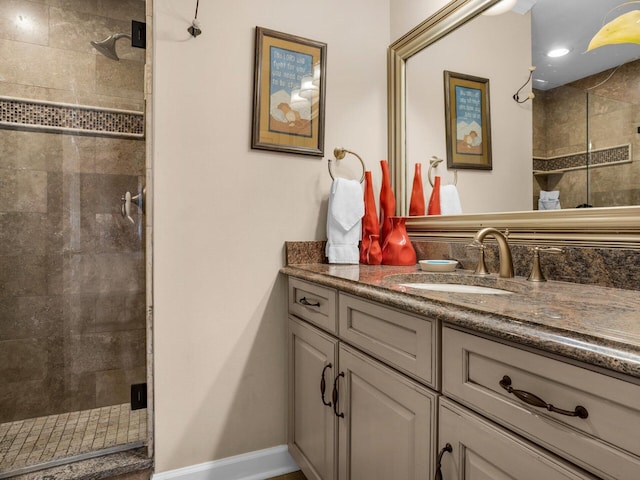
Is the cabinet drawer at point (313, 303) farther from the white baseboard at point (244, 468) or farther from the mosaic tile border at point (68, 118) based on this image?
the mosaic tile border at point (68, 118)

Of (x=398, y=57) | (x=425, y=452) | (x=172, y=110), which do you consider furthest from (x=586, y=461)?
(x=398, y=57)

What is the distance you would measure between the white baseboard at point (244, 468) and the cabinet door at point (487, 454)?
41.5 inches

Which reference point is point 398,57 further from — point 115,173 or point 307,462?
point 307,462

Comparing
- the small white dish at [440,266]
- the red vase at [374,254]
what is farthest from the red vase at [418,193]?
the small white dish at [440,266]

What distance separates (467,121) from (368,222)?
0.58 metres

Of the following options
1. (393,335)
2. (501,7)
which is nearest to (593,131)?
(501,7)

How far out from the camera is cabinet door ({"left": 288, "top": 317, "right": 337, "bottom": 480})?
1.27 m

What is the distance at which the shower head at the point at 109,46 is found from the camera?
1.91m

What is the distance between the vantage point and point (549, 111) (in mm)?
1265

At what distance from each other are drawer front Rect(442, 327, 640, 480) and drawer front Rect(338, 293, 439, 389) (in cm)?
6

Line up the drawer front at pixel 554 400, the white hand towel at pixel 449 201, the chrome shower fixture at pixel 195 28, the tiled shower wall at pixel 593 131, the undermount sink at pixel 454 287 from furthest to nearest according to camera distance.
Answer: the white hand towel at pixel 449 201 < the chrome shower fixture at pixel 195 28 < the undermount sink at pixel 454 287 < the tiled shower wall at pixel 593 131 < the drawer front at pixel 554 400

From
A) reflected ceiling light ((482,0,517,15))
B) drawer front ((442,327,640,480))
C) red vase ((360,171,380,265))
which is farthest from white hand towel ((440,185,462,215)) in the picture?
drawer front ((442,327,640,480))

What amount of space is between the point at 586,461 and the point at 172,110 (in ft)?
5.11

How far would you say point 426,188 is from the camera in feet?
5.78
